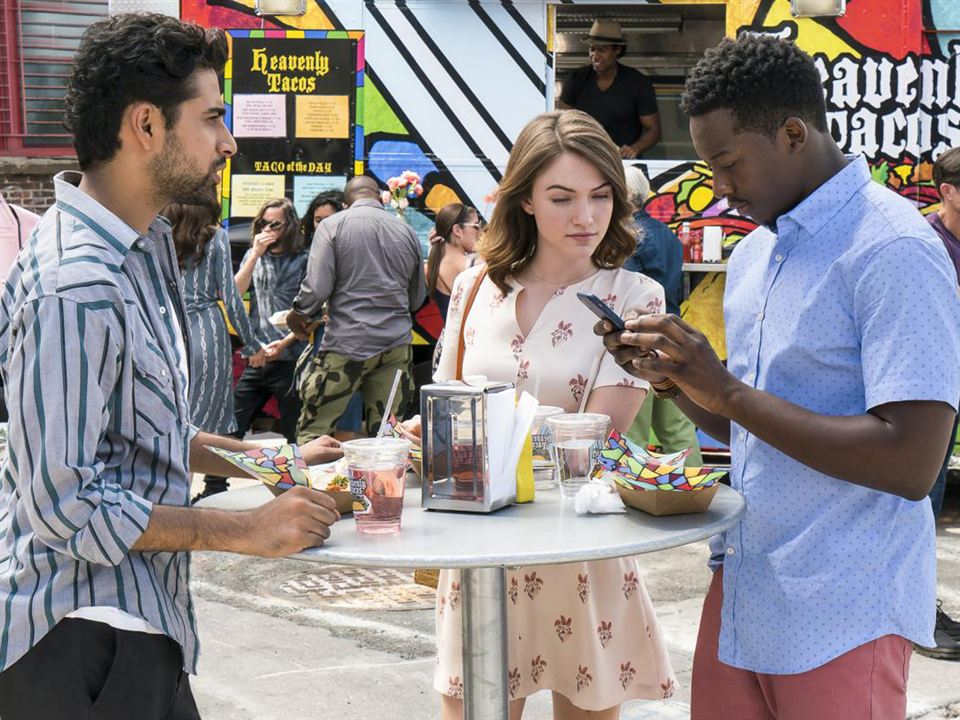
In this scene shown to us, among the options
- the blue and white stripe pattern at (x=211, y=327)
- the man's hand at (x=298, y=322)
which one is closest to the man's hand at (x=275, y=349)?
the man's hand at (x=298, y=322)

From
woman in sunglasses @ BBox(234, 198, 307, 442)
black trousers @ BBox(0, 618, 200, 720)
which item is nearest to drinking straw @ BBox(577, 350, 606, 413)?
black trousers @ BBox(0, 618, 200, 720)

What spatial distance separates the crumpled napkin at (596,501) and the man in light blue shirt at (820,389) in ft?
0.79

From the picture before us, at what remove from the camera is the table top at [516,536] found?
2156 millimetres

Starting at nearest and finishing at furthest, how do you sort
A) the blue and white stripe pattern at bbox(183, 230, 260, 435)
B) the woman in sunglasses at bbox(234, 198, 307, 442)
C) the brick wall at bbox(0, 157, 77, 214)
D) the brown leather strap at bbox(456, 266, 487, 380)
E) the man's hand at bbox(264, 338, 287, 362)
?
1. the brown leather strap at bbox(456, 266, 487, 380)
2. the blue and white stripe pattern at bbox(183, 230, 260, 435)
3. the man's hand at bbox(264, 338, 287, 362)
4. the woman in sunglasses at bbox(234, 198, 307, 442)
5. the brick wall at bbox(0, 157, 77, 214)

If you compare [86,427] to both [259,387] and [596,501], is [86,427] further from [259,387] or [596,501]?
[259,387]

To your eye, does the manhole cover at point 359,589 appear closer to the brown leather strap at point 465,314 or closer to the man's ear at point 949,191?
the brown leather strap at point 465,314

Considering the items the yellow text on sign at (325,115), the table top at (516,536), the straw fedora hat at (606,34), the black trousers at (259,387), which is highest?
the straw fedora hat at (606,34)

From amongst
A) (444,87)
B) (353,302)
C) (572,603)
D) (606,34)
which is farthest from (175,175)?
(606,34)

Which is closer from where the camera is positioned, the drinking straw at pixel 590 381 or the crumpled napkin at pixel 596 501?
the crumpled napkin at pixel 596 501

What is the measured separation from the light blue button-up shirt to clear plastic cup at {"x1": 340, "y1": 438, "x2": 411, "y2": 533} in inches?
25.9

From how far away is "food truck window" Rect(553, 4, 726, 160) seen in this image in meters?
10.0

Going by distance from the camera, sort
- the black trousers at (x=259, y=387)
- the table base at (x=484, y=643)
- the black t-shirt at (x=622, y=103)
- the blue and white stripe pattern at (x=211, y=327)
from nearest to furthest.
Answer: the table base at (x=484, y=643) < the blue and white stripe pattern at (x=211, y=327) < the black trousers at (x=259, y=387) < the black t-shirt at (x=622, y=103)

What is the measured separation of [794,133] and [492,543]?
90 centimetres

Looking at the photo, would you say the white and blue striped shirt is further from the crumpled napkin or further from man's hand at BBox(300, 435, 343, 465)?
the crumpled napkin
